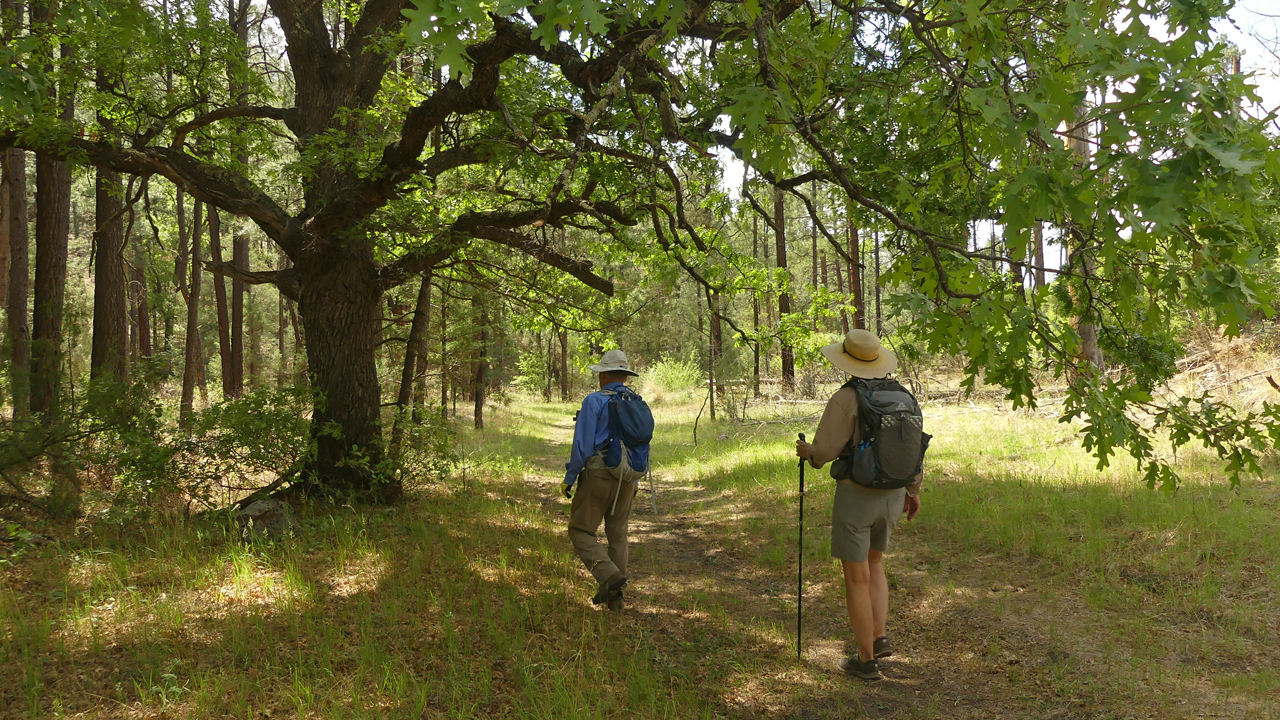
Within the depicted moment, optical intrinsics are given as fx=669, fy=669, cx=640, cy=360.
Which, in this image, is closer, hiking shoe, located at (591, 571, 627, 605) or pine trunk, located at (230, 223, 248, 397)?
hiking shoe, located at (591, 571, 627, 605)

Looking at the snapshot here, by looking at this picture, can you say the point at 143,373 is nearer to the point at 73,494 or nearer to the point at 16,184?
the point at 73,494

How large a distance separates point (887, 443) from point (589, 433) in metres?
2.31

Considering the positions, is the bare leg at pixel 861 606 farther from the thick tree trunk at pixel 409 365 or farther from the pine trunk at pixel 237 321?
the pine trunk at pixel 237 321

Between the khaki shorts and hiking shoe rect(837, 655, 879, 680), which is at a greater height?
the khaki shorts

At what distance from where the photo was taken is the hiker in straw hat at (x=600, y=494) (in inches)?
217

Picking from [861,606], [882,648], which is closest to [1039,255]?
[882,648]

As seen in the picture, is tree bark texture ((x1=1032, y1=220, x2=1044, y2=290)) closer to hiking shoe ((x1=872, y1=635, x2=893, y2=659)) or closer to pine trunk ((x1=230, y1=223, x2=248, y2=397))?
hiking shoe ((x1=872, y1=635, x2=893, y2=659))

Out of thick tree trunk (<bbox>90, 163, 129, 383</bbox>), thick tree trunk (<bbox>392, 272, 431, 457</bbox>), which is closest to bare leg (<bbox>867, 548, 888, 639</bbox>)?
thick tree trunk (<bbox>392, 272, 431, 457</bbox>)

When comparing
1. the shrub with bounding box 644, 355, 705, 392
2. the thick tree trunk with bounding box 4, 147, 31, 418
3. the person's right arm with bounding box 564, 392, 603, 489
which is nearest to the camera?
the person's right arm with bounding box 564, 392, 603, 489

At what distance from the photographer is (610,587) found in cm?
552

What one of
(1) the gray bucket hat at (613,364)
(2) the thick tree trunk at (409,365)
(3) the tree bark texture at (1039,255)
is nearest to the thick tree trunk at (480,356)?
(2) the thick tree trunk at (409,365)

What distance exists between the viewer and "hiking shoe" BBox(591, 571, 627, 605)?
5500 millimetres

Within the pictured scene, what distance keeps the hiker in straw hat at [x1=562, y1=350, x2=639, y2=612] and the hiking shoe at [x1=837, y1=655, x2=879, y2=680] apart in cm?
183

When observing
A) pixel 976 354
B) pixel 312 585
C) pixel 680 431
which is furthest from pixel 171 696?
pixel 680 431
